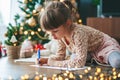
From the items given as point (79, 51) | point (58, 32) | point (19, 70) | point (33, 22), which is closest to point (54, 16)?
point (58, 32)

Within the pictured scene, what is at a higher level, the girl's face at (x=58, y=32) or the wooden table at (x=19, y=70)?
the girl's face at (x=58, y=32)

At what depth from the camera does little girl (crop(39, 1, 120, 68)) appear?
148 centimetres

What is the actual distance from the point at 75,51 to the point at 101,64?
22 centimetres

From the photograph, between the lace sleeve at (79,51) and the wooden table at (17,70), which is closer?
the wooden table at (17,70)

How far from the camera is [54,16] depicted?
1.48 meters

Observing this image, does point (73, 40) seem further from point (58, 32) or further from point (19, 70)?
point (19, 70)

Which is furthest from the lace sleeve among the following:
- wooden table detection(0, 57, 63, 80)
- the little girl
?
wooden table detection(0, 57, 63, 80)

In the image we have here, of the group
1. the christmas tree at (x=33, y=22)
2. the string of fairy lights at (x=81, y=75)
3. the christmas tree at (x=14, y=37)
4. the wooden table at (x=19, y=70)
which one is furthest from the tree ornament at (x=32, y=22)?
the string of fairy lights at (x=81, y=75)

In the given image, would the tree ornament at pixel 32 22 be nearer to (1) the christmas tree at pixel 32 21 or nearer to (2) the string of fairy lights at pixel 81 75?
(1) the christmas tree at pixel 32 21

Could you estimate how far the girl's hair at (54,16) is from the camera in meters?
1.46

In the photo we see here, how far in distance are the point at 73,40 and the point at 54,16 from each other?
19 cm

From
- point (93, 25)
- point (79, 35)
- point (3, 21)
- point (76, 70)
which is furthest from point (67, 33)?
point (3, 21)

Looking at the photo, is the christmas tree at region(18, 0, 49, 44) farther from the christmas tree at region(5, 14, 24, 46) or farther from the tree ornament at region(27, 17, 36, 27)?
the christmas tree at region(5, 14, 24, 46)

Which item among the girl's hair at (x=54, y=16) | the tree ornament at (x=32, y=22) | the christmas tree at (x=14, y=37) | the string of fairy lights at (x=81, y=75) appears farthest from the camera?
the tree ornament at (x=32, y=22)
